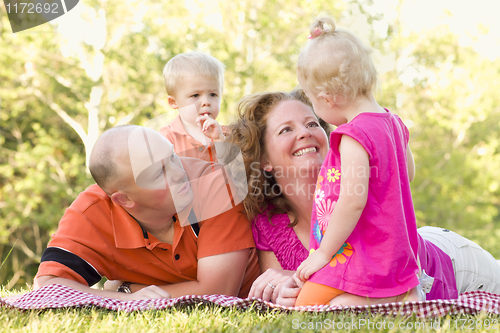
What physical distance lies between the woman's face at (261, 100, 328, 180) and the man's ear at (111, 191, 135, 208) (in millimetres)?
932

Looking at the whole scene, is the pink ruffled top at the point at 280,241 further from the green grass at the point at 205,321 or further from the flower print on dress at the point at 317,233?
the green grass at the point at 205,321

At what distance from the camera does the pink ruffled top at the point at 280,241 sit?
8.89ft

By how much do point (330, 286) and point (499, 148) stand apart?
43.2 ft

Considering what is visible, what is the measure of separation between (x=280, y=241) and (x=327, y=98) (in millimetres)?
1005

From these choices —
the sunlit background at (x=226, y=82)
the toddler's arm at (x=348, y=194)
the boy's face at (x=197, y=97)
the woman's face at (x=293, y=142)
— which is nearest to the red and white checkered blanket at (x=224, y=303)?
the toddler's arm at (x=348, y=194)

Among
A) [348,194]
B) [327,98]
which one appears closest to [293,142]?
[327,98]

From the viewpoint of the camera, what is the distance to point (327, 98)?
7.07 ft

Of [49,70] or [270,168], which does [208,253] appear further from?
[49,70]

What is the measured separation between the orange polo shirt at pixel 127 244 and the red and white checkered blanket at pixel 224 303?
0.20 m

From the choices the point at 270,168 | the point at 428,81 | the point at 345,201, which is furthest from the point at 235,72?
the point at 345,201

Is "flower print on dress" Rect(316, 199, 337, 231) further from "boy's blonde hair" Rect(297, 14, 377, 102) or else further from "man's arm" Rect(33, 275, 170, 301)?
"man's arm" Rect(33, 275, 170, 301)

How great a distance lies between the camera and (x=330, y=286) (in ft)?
6.63

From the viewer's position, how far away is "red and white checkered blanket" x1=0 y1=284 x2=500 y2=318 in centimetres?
186

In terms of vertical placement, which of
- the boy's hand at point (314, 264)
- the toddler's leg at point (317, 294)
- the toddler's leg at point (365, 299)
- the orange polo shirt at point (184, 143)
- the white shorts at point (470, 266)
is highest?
the orange polo shirt at point (184, 143)
